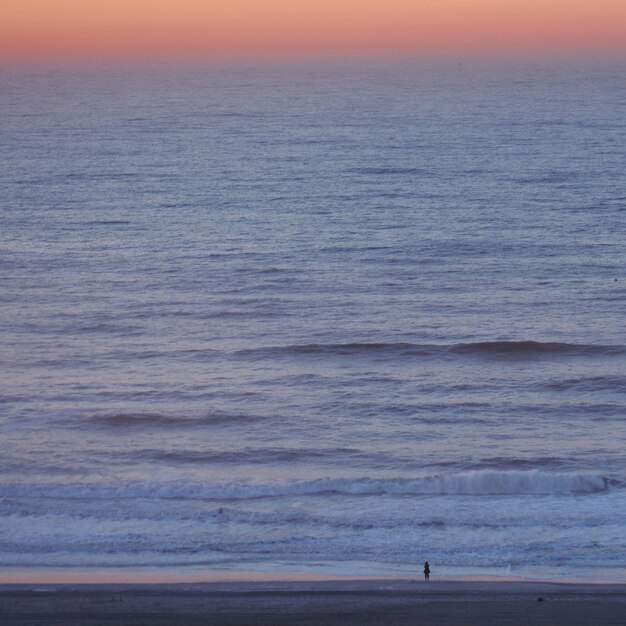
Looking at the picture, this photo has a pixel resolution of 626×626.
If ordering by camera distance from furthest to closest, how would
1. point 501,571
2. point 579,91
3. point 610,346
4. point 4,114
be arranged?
point 579,91
point 4,114
point 610,346
point 501,571

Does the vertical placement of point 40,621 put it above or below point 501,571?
above

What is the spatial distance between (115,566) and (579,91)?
420 feet

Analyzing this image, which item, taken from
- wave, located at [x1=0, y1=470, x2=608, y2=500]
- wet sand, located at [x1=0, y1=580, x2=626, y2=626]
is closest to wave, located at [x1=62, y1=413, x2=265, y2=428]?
wave, located at [x1=0, y1=470, x2=608, y2=500]

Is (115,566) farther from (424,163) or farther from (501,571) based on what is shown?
(424,163)

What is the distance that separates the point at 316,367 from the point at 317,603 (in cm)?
1414

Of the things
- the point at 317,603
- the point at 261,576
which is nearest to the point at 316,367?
the point at 261,576

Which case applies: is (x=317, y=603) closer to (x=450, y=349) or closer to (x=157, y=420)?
(x=157, y=420)

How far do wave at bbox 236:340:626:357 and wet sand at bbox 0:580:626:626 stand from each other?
13991mm

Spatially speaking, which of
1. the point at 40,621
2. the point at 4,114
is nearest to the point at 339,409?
the point at 40,621

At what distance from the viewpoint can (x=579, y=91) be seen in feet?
445

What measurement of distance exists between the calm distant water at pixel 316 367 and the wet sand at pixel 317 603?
1541mm

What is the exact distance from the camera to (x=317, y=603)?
16.0 m

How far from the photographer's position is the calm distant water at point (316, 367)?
19.9 m

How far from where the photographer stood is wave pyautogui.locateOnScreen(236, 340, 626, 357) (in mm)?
30656
